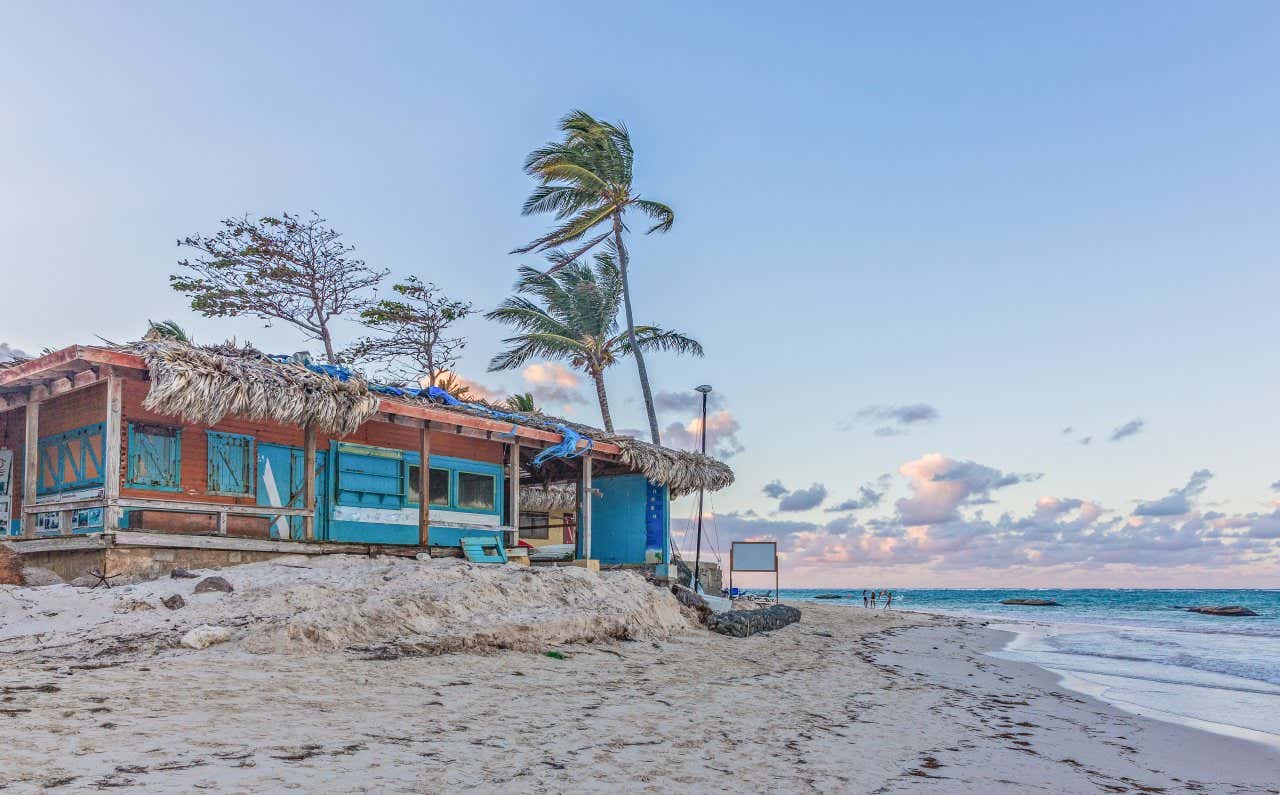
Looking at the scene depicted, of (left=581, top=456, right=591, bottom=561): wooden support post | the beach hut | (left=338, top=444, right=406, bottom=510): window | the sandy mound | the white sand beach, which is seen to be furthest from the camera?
(left=581, top=456, right=591, bottom=561): wooden support post

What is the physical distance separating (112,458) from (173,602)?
304 cm

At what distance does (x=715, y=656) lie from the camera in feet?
34.8

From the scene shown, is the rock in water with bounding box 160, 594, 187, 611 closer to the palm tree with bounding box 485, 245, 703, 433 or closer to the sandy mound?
the sandy mound

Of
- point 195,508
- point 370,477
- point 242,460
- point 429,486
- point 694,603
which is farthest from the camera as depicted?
point 429,486

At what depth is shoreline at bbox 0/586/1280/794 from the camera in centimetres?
446

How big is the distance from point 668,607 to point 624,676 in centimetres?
433

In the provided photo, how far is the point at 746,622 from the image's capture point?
13.9 metres

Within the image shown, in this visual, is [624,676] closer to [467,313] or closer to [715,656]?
[715,656]

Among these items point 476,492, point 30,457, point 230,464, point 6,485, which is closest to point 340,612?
point 230,464

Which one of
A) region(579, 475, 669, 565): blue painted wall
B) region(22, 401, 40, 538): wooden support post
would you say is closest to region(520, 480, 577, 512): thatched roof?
region(579, 475, 669, 565): blue painted wall

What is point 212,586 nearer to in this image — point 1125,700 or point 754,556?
point 1125,700

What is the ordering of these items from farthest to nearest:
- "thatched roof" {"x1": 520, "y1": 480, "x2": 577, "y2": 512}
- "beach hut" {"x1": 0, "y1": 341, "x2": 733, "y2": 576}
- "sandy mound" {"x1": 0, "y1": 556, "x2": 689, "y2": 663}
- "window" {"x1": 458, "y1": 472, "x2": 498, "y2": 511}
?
"thatched roof" {"x1": 520, "y1": 480, "x2": 577, "y2": 512} < "window" {"x1": 458, "y1": 472, "x2": 498, "y2": 511} < "beach hut" {"x1": 0, "y1": 341, "x2": 733, "y2": 576} < "sandy mound" {"x1": 0, "y1": 556, "x2": 689, "y2": 663}

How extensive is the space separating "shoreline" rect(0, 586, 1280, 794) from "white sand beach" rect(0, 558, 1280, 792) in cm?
2

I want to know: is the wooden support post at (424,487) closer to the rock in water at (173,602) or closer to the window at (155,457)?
the window at (155,457)
